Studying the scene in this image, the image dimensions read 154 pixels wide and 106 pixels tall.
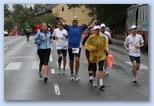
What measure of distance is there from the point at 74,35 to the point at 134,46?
2.86ft

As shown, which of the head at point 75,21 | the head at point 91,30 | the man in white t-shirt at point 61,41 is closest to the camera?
the head at point 75,21

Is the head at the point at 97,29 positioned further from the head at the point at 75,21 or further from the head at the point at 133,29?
the head at the point at 133,29

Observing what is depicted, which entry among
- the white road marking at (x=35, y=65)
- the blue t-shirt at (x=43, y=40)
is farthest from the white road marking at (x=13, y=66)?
the blue t-shirt at (x=43, y=40)

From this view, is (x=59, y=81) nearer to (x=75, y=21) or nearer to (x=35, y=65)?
(x=35, y=65)

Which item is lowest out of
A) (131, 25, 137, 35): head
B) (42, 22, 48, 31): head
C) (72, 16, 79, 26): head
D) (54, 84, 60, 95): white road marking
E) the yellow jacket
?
(54, 84, 60, 95): white road marking

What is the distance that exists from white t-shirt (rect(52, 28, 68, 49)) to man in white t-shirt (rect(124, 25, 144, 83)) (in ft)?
2.99

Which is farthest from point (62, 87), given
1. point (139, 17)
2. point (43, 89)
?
point (139, 17)

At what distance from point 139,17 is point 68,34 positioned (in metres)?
1.07

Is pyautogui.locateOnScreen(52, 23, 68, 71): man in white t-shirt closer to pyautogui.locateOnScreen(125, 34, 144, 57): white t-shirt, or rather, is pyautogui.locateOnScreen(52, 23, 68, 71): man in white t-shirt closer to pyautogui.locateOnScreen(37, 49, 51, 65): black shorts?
pyautogui.locateOnScreen(37, 49, 51, 65): black shorts

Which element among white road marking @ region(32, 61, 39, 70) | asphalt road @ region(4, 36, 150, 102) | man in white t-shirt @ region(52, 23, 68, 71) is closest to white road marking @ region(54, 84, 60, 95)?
asphalt road @ region(4, 36, 150, 102)

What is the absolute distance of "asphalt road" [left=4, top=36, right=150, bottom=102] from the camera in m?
18.2

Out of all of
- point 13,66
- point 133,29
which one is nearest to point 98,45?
point 133,29

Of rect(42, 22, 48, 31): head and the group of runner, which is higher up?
rect(42, 22, 48, 31): head

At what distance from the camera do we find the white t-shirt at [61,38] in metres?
19.1
